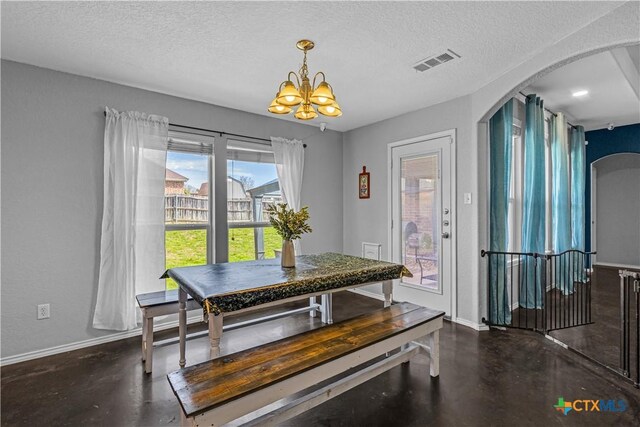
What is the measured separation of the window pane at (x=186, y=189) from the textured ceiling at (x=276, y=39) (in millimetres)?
794

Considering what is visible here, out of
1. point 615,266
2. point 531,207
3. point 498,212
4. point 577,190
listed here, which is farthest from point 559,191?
point 615,266

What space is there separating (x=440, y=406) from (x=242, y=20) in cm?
291

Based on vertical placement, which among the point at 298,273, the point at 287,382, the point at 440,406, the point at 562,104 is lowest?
the point at 440,406

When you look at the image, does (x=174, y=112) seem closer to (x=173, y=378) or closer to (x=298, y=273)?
(x=298, y=273)

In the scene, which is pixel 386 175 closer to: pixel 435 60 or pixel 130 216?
pixel 435 60

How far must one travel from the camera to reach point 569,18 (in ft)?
7.16

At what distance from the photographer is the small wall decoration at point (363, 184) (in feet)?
16.0

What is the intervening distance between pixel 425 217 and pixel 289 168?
1949 millimetres

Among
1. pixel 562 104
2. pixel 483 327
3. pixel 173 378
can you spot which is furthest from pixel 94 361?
pixel 562 104

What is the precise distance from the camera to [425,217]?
13.5 ft

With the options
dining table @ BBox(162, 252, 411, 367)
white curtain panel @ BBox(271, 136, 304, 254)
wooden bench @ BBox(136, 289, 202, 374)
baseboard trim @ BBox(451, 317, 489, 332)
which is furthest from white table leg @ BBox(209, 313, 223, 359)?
baseboard trim @ BBox(451, 317, 489, 332)

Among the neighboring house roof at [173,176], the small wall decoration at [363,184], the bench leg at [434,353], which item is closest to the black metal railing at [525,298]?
the bench leg at [434,353]

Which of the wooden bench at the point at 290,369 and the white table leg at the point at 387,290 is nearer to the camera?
the wooden bench at the point at 290,369

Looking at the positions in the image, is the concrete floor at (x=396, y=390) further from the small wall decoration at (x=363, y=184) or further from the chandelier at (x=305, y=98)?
the small wall decoration at (x=363, y=184)
